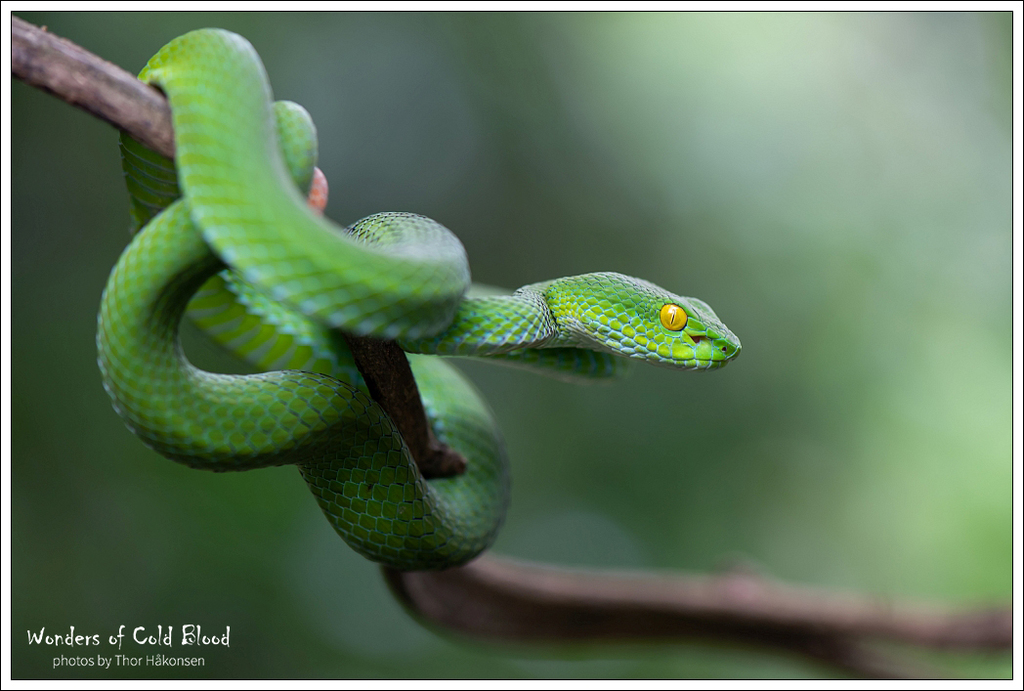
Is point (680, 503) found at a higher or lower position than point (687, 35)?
lower

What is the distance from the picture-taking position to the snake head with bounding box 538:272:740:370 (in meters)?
1.89

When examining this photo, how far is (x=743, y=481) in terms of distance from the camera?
216 inches

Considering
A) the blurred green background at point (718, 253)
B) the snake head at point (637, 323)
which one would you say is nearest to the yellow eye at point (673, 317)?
the snake head at point (637, 323)

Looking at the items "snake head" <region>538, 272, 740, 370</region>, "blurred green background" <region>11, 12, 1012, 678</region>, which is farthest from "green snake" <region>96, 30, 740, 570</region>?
"blurred green background" <region>11, 12, 1012, 678</region>

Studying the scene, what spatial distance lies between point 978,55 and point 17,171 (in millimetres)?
6690

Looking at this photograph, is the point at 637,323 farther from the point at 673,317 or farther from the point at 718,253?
the point at 718,253

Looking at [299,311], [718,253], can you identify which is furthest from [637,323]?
[718,253]

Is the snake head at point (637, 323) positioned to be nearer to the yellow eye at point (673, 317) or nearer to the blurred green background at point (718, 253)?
the yellow eye at point (673, 317)

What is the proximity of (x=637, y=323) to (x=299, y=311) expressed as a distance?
3.16ft

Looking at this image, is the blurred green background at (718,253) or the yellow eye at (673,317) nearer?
the yellow eye at (673,317)

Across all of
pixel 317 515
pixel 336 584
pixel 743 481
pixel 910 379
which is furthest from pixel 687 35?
pixel 336 584

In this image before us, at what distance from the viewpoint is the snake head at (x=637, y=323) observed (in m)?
1.89

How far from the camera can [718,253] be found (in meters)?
5.65

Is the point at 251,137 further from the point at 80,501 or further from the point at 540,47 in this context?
the point at 540,47
